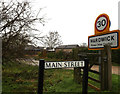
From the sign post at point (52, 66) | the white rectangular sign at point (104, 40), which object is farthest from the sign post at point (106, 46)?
the sign post at point (52, 66)

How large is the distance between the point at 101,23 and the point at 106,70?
1753mm

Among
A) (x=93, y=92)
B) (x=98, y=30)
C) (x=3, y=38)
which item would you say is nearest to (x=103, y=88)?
(x=93, y=92)

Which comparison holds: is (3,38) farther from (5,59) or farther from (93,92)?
(93,92)

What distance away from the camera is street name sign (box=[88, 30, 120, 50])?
3592mm

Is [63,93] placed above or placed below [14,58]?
below

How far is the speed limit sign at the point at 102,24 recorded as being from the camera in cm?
398

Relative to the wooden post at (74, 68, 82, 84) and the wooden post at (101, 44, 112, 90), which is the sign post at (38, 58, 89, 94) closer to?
the wooden post at (101, 44, 112, 90)

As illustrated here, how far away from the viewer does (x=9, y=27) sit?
435 cm

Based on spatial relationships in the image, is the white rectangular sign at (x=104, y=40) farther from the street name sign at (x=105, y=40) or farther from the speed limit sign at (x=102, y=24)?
the speed limit sign at (x=102, y=24)

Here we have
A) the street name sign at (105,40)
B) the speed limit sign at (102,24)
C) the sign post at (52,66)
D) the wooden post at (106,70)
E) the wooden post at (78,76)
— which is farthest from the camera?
the wooden post at (78,76)

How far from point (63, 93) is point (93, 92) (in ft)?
3.22

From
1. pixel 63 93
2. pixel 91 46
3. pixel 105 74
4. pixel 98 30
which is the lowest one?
pixel 63 93

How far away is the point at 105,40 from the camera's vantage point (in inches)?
158

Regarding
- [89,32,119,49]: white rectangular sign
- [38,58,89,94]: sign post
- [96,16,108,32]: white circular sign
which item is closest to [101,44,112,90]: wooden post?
[89,32,119,49]: white rectangular sign
